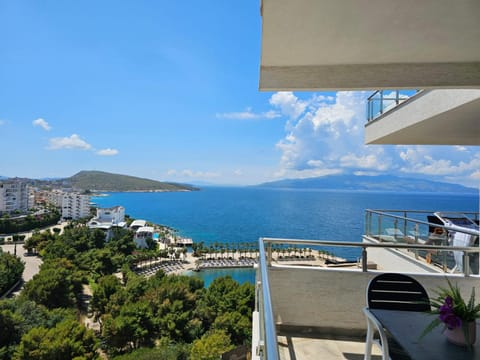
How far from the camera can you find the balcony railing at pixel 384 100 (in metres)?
4.15

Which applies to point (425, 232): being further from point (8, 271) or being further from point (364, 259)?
point (8, 271)

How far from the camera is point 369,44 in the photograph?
6.67 feet

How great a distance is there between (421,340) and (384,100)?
4.35 meters

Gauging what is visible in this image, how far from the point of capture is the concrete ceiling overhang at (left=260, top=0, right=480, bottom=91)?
162cm

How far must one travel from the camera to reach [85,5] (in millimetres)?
13727

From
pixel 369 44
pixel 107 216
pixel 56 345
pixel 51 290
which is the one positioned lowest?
pixel 51 290

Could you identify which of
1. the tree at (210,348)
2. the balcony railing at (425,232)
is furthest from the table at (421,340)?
the tree at (210,348)

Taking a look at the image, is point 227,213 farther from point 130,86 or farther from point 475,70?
point 475,70

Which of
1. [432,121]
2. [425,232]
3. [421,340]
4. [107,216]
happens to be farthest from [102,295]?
[107,216]

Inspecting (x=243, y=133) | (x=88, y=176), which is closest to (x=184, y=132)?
(x=243, y=133)

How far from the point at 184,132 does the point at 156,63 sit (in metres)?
48.3

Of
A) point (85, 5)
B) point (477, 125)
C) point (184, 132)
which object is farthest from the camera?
point (184, 132)

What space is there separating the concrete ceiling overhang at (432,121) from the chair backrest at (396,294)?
6.97 feet

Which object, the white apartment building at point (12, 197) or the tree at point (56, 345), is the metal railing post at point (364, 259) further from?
the white apartment building at point (12, 197)
